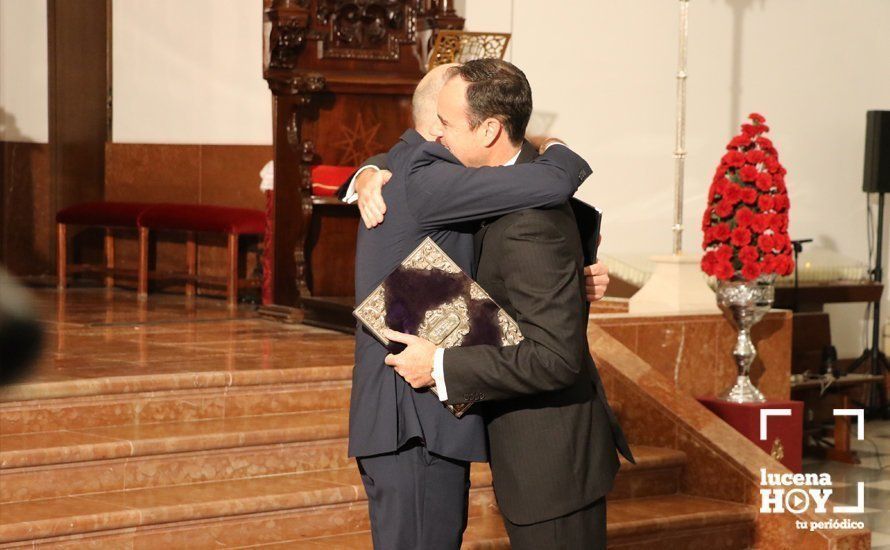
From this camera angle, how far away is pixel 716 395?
18.4 feet

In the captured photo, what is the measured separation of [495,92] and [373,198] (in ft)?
1.10

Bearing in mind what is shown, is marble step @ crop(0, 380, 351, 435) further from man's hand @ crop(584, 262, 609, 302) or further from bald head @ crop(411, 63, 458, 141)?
man's hand @ crop(584, 262, 609, 302)

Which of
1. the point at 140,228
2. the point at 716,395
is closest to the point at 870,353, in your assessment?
the point at 716,395

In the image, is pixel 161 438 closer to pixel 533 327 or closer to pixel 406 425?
pixel 406 425

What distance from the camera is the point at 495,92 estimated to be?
1.95 m

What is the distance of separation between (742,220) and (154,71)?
4.82 metres

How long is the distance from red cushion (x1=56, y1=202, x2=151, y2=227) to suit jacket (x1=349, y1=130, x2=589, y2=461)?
5.92 metres

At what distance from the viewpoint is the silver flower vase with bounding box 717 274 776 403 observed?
538 centimetres

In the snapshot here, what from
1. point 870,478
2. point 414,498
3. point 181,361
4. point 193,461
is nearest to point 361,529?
point 193,461

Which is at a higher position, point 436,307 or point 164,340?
point 436,307

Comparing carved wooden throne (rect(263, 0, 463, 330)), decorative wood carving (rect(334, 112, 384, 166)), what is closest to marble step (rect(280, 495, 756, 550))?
carved wooden throne (rect(263, 0, 463, 330))

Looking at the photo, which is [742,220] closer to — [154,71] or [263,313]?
[263,313]

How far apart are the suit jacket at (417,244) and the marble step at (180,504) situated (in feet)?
5.15

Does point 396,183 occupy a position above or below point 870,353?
above
